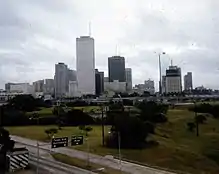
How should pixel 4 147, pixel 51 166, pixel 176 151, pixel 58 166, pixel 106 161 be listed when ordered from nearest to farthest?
pixel 51 166, pixel 58 166, pixel 4 147, pixel 106 161, pixel 176 151

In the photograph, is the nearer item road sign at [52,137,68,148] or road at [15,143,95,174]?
road sign at [52,137,68,148]

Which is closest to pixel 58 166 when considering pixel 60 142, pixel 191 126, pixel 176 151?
pixel 60 142

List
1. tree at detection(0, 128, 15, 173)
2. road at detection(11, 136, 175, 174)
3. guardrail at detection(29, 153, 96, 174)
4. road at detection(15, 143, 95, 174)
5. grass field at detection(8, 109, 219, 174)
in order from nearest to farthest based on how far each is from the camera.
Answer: road at detection(15, 143, 95, 174) → guardrail at detection(29, 153, 96, 174) → road at detection(11, 136, 175, 174) → tree at detection(0, 128, 15, 173) → grass field at detection(8, 109, 219, 174)

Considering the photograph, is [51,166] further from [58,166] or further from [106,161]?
[106,161]

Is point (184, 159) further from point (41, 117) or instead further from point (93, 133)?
point (41, 117)

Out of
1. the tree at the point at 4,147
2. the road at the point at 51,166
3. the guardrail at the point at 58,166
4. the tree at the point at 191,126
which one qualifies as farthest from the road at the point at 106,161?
the tree at the point at 191,126

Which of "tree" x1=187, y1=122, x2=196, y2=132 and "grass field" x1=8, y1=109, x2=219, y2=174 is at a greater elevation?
"tree" x1=187, y1=122, x2=196, y2=132

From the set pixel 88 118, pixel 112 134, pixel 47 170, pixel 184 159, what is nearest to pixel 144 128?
pixel 112 134

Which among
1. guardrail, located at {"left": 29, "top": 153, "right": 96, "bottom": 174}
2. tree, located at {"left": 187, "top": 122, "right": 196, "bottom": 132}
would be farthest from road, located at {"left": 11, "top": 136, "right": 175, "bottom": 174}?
tree, located at {"left": 187, "top": 122, "right": 196, "bottom": 132}

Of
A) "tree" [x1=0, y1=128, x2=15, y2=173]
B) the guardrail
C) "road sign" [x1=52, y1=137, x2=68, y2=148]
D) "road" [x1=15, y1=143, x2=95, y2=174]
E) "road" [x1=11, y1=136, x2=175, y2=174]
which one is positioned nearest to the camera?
"road sign" [x1=52, y1=137, x2=68, y2=148]

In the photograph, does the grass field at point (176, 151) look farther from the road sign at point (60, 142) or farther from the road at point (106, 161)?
the road sign at point (60, 142)

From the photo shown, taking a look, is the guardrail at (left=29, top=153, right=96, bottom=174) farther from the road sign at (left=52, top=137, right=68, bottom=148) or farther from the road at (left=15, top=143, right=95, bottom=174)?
the road sign at (left=52, top=137, right=68, bottom=148)

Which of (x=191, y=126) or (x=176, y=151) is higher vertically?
(x=191, y=126)
